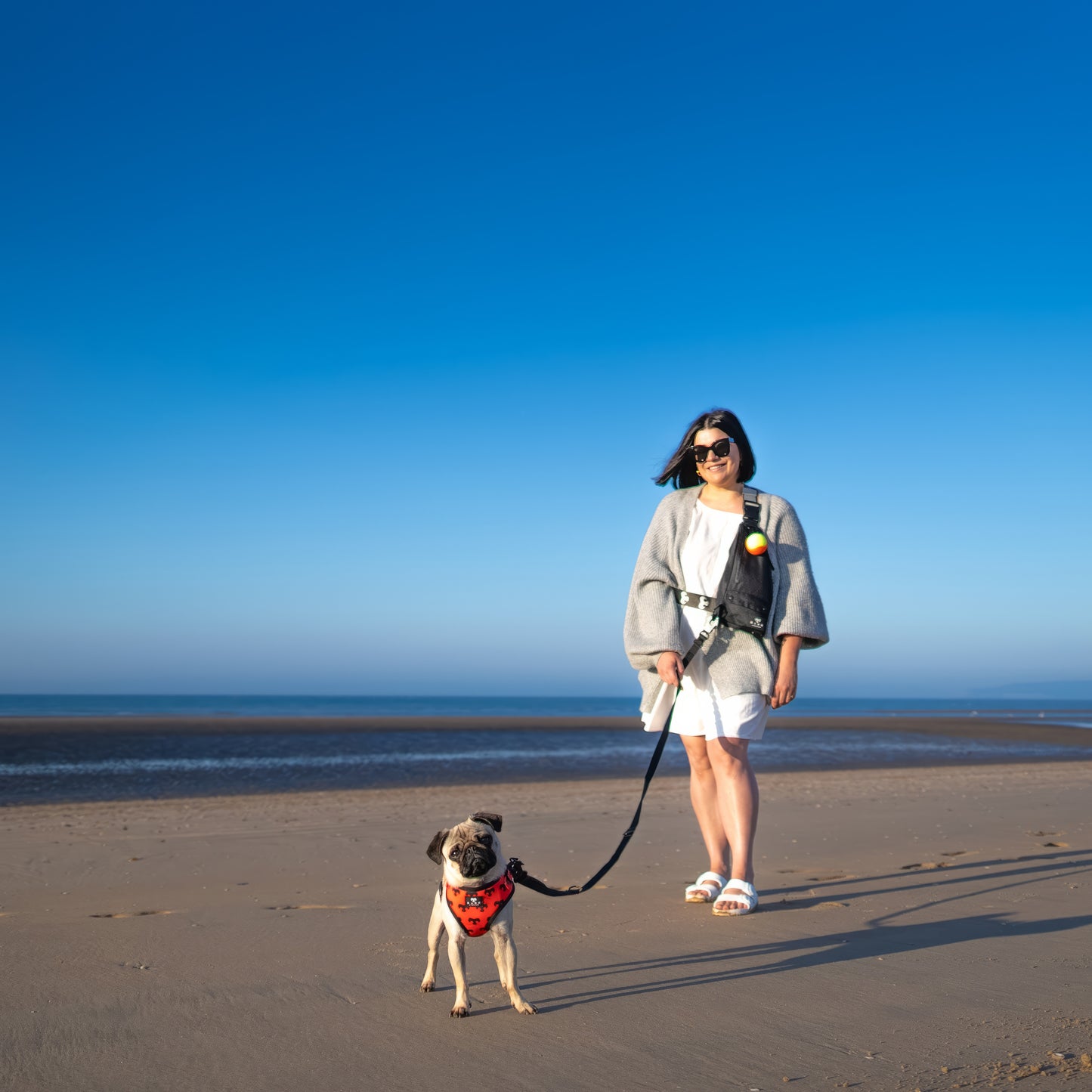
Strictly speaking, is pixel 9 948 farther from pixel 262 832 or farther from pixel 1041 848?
pixel 1041 848

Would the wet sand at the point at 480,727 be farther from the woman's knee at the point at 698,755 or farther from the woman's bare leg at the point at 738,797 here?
the woman's bare leg at the point at 738,797

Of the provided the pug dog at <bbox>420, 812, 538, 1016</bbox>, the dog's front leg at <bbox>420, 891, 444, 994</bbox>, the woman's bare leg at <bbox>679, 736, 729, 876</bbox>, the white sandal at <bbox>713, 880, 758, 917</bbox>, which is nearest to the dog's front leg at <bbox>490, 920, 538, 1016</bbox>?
the pug dog at <bbox>420, 812, 538, 1016</bbox>

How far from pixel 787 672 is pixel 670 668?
500 millimetres

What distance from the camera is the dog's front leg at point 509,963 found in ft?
8.87

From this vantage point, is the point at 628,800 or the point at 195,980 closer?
the point at 195,980

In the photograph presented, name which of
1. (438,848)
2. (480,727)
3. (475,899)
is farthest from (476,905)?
(480,727)

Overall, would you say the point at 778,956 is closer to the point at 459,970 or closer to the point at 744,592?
the point at 459,970

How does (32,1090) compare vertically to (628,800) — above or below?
above

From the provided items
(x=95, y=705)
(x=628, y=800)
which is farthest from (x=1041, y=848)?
(x=95, y=705)

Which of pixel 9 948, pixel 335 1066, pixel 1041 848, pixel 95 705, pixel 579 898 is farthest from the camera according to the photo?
pixel 95 705

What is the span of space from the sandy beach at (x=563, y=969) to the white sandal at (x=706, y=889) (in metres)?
0.15

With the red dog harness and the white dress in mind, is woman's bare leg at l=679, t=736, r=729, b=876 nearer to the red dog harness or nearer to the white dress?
the white dress

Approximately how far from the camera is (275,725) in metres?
28.3

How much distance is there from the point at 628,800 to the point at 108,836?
15.0 ft
